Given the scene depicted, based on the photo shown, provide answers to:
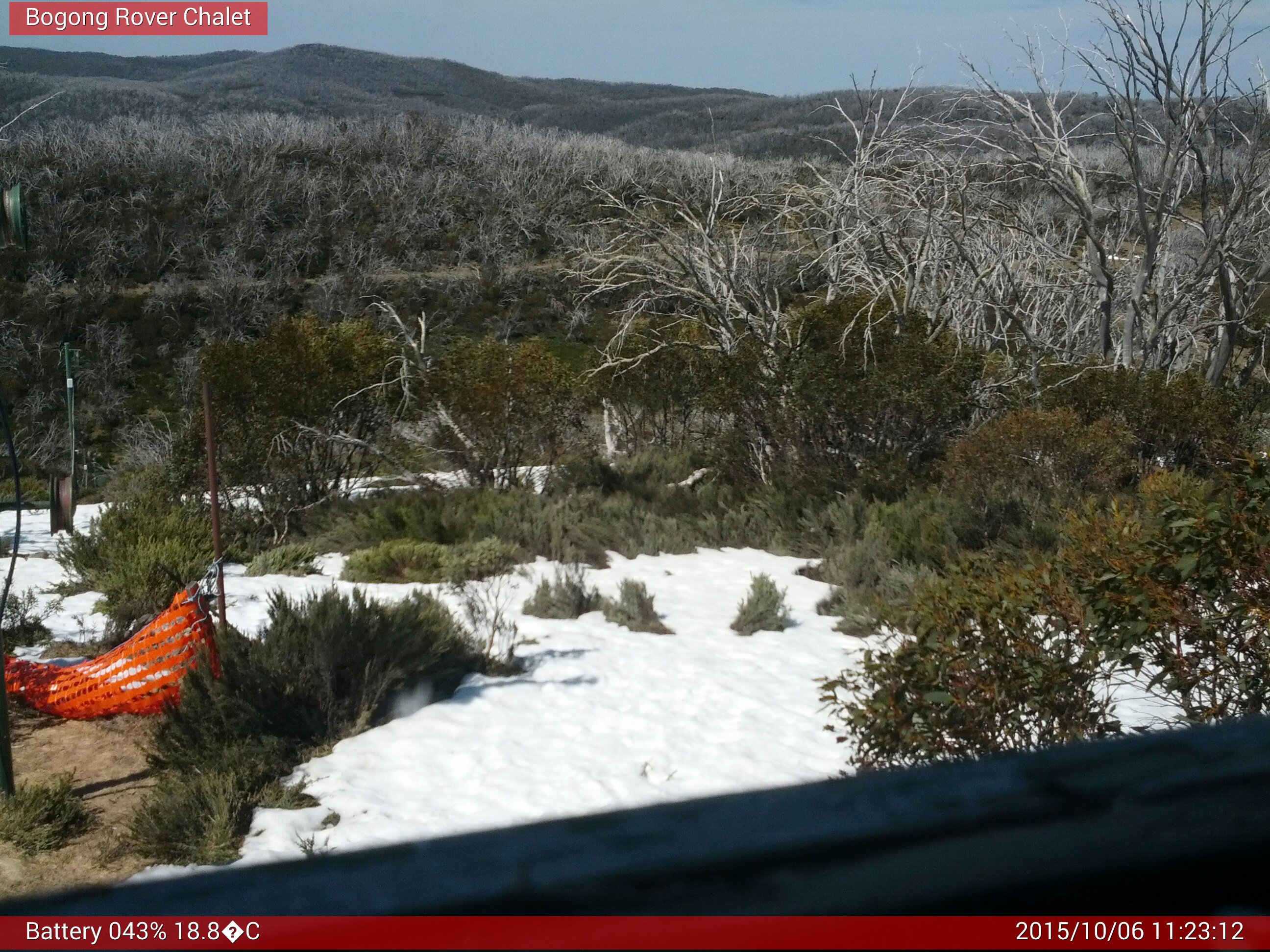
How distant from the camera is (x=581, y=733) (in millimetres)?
5367

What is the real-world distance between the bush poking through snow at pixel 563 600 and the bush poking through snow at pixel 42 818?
11.1 feet

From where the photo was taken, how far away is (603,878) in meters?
0.64

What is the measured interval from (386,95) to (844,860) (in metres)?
74.2

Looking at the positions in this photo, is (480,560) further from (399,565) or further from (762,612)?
(762,612)

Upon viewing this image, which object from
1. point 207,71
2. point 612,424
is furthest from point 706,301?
point 207,71

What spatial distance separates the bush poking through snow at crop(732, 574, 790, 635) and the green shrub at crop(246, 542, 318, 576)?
12.1 feet

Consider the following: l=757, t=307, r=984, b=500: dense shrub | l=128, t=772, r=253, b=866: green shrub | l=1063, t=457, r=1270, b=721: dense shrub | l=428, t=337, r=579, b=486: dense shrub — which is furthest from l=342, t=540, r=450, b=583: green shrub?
l=1063, t=457, r=1270, b=721: dense shrub

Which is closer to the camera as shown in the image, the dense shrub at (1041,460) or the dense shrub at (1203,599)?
the dense shrub at (1203,599)

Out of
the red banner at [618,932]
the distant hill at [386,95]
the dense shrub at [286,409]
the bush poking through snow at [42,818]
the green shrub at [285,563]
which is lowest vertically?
the green shrub at [285,563]

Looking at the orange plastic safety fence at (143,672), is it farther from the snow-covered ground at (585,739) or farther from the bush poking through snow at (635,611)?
the bush poking through snow at (635,611)

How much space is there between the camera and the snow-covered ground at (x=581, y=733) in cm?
447

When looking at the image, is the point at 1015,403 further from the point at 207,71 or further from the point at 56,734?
the point at 207,71

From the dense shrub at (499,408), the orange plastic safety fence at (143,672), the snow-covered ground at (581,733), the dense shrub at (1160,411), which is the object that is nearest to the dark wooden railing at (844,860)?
the snow-covered ground at (581,733)

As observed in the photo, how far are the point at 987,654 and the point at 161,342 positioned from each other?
26.6 m
